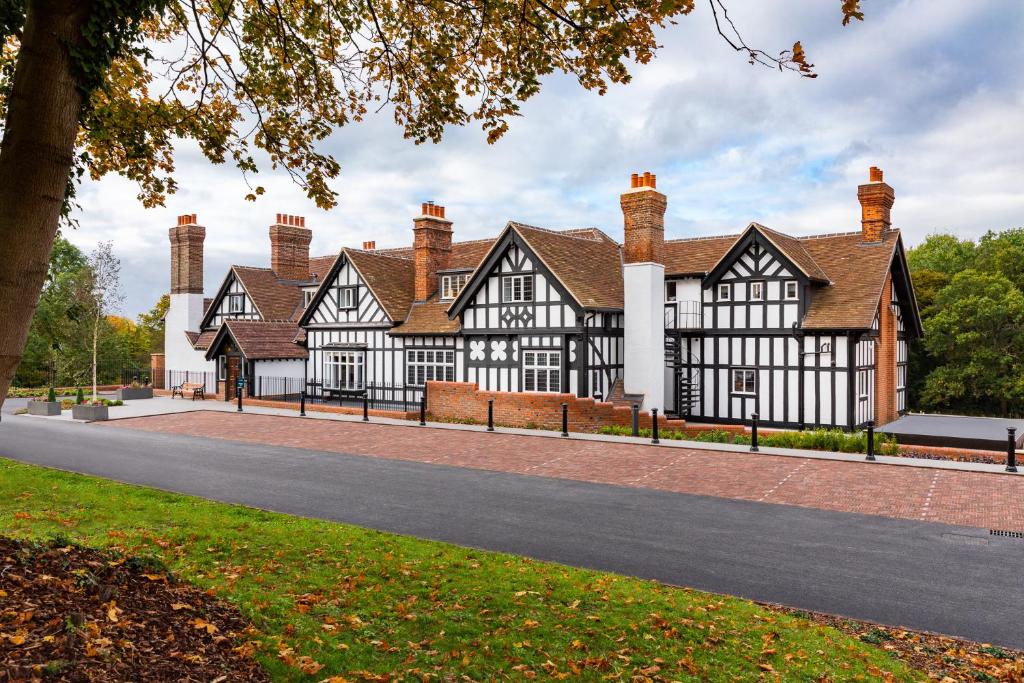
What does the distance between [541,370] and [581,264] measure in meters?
4.83

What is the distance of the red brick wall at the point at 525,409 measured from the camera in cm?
2361

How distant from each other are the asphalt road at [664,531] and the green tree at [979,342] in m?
25.2

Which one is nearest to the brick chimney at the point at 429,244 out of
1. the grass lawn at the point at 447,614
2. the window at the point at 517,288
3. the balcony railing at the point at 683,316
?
the window at the point at 517,288

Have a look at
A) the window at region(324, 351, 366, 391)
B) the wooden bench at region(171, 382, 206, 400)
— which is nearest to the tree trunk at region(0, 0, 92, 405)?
the window at region(324, 351, 366, 391)

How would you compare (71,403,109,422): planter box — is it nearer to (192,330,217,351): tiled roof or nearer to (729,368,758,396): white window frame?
(192,330,217,351): tiled roof

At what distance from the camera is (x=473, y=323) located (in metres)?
29.2

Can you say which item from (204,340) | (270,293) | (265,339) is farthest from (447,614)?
(204,340)

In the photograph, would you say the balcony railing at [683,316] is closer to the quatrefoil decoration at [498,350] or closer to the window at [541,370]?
the window at [541,370]

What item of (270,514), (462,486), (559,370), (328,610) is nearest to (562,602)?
(328,610)

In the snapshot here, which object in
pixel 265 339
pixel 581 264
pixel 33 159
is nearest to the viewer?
pixel 33 159

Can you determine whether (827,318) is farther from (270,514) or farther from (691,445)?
(270,514)

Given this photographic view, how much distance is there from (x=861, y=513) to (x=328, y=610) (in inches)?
392

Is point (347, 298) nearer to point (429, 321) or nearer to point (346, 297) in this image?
point (346, 297)

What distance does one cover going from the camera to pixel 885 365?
1094 inches
